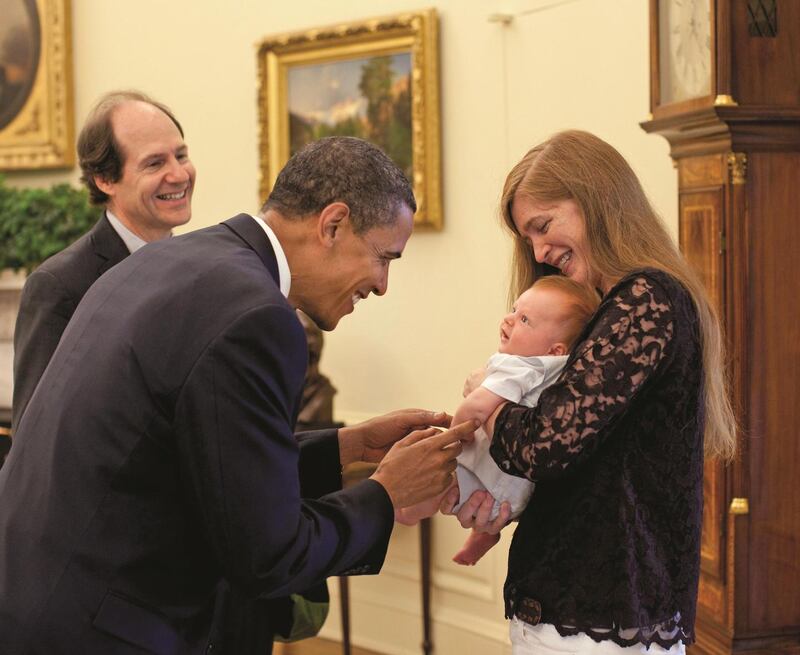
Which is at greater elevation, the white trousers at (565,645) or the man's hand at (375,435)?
the man's hand at (375,435)

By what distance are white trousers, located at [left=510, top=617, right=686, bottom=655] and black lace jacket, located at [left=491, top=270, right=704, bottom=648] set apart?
2 cm

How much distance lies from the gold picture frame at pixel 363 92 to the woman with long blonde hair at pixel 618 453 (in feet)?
11.1

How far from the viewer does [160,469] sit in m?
2.29

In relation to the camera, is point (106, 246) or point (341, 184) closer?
point (341, 184)

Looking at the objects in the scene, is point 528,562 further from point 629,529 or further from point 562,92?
point 562,92

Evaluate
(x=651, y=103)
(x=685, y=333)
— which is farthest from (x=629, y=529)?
(x=651, y=103)

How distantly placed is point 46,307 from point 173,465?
1256 mm

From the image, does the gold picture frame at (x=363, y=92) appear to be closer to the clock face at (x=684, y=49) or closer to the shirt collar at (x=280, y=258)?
the clock face at (x=684, y=49)

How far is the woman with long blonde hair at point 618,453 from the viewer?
2.50 meters

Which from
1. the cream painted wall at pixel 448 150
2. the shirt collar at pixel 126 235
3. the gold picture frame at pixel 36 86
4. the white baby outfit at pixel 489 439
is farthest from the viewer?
the gold picture frame at pixel 36 86

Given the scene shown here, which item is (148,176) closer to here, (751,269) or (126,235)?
(126,235)

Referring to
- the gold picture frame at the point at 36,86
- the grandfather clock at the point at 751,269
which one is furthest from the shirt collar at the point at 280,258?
the gold picture frame at the point at 36,86

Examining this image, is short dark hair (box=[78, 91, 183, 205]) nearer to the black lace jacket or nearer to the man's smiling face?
the man's smiling face

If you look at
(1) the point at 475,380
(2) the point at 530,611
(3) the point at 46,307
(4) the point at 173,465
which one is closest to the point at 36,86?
(3) the point at 46,307
